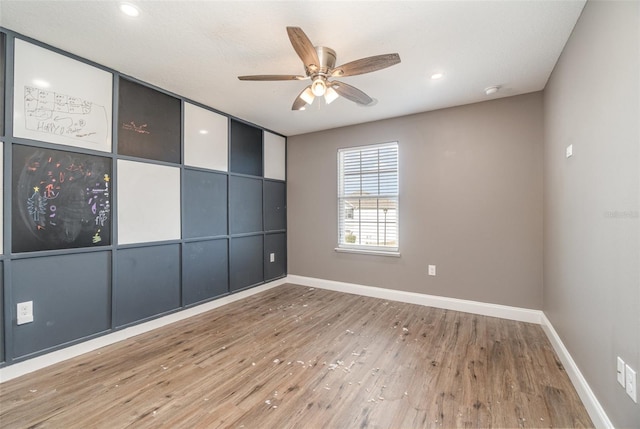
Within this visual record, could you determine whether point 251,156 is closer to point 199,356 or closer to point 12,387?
point 199,356

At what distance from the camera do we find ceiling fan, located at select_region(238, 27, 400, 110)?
1789 millimetres

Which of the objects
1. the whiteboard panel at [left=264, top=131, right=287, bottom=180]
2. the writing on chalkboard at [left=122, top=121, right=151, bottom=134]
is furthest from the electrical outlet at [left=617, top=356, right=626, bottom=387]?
the whiteboard panel at [left=264, top=131, right=287, bottom=180]

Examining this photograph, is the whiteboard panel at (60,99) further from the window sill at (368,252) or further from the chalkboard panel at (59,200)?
the window sill at (368,252)

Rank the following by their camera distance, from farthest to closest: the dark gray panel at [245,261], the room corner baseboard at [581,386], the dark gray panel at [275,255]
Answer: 1. the dark gray panel at [275,255]
2. the dark gray panel at [245,261]
3. the room corner baseboard at [581,386]

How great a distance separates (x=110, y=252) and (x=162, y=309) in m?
0.83

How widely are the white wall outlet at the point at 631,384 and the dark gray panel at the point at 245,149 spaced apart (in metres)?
3.88

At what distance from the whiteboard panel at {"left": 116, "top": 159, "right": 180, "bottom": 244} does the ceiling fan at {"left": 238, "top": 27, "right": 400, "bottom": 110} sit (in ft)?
4.88

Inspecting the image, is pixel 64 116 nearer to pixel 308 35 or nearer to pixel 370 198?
pixel 308 35

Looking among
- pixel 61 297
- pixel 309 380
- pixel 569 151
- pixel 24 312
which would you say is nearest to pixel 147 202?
pixel 61 297

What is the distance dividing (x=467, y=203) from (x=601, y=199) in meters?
1.86

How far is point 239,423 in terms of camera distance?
1.59m

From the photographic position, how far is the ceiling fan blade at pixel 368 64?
1.82 metres

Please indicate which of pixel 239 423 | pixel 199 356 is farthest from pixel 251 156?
pixel 239 423

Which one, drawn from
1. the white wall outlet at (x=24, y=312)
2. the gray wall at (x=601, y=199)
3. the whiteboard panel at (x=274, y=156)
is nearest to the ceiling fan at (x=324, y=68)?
the gray wall at (x=601, y=199)
